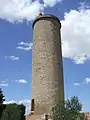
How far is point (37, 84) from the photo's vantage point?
20781mm

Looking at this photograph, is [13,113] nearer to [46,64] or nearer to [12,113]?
[12,113]

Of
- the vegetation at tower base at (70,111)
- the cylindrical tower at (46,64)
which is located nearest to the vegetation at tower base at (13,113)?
the cylindrical tower at (46,64)

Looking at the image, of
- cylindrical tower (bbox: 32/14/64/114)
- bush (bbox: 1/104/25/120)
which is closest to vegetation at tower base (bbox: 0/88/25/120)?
bush (bbox: 1/104/25/120)

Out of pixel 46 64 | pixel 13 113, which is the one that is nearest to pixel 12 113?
pixel 13 113

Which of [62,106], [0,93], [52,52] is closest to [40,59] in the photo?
[52,52]

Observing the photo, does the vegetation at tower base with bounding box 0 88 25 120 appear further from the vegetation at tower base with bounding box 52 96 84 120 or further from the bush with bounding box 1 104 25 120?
the vegetation at tower base with bounding box 52 96 84 120

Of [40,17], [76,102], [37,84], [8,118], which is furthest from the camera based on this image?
[40,17]

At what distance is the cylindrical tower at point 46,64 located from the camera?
67.2 ft

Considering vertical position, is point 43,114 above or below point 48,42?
below

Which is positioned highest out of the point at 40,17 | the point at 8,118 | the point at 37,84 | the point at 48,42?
the point at 40,17

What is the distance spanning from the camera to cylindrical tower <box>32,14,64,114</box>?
20.5m

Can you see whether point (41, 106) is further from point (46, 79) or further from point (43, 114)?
point (46, 79)

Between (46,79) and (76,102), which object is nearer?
(76,102)

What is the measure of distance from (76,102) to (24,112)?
6.07 metres
